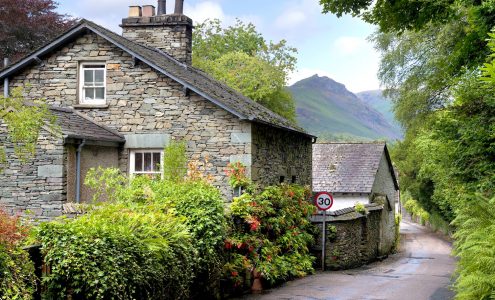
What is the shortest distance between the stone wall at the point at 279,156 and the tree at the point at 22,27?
60.9 ft

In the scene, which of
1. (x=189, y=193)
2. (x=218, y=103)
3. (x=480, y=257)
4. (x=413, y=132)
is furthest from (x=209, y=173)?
(x=413, y=132)

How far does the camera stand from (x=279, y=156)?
2109 centimetres

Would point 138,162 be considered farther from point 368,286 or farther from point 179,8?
point 368,286

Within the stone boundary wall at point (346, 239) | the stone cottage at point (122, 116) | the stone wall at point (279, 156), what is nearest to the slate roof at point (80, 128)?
the stone cottage at point (122, 116)

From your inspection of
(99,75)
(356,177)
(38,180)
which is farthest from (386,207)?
(38,180)

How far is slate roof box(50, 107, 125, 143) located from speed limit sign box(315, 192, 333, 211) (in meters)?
7.17

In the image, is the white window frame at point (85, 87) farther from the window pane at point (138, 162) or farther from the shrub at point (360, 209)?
the shrub at point (360, 209)

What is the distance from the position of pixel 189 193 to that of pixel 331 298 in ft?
13.4

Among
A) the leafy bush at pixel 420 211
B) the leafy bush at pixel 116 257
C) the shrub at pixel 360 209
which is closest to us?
the leafy bush at pixel 116 257

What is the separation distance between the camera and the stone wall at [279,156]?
736 inches

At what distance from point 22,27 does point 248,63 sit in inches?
745

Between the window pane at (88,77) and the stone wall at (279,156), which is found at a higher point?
the window pane at (88,77)

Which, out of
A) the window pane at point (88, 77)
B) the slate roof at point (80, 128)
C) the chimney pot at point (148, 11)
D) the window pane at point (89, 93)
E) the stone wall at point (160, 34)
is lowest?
the slate roof at point (80, 128)

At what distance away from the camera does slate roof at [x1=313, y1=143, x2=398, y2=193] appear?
3584 centimetres
